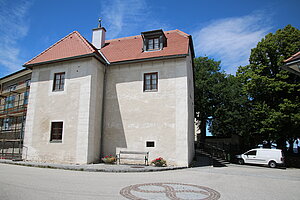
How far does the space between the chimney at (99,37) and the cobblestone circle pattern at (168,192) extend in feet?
48.9

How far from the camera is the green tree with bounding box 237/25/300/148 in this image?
19.8 metres

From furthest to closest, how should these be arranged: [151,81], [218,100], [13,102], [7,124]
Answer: [218,100], [13,102], [7,124], [151,81]

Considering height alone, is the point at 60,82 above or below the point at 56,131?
above

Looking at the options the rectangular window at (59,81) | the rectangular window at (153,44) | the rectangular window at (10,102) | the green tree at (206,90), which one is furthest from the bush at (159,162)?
the rectangular window at (10,102)

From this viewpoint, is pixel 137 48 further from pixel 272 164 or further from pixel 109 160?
pixel 272 164

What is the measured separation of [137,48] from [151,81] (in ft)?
11.7

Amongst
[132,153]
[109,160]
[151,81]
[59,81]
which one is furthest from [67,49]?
[132,153]

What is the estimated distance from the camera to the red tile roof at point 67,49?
15.9m

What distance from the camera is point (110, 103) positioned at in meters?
16.2

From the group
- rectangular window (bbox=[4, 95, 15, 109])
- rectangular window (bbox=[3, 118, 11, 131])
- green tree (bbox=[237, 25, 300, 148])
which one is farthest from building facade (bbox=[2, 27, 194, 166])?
rectangular window (bbox=[4, 95, 15, 109])

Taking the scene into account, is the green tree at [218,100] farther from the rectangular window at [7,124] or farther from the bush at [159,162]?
the rectangular window at [7,124]

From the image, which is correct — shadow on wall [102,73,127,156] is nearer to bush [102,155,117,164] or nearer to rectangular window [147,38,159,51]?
bush [102,155,117,164]

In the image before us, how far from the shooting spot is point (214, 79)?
27875 mm

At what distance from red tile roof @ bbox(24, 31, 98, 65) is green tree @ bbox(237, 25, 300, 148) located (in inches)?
648
